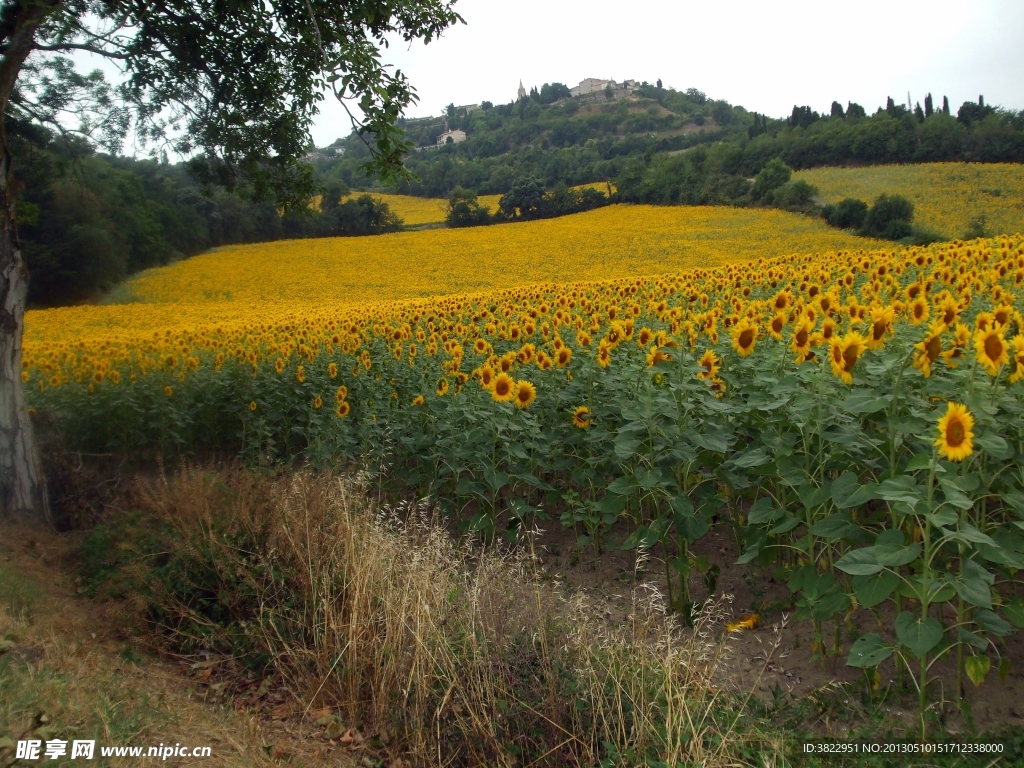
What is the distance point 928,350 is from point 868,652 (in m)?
1.49

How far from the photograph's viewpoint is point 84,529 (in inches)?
287

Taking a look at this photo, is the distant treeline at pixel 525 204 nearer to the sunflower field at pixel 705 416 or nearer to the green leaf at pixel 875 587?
the sunflower field at pixel 705 416

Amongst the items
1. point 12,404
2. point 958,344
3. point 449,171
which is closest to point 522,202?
point 449,171

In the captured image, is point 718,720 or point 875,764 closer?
point 875,764

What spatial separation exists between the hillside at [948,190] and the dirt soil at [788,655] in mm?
21343

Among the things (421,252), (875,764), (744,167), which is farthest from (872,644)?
(744,167)

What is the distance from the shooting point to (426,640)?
12.9 ft

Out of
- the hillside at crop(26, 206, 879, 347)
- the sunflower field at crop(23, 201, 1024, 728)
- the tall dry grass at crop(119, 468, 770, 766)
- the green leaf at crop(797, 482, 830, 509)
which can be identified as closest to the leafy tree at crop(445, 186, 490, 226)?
the hillside at crop(26, 206, 879, 347)

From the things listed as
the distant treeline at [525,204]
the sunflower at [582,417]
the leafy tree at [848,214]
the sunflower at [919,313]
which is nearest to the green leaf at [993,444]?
the sunflower at [919,313]

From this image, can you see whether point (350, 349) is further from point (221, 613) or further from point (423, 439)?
point (221, 613)

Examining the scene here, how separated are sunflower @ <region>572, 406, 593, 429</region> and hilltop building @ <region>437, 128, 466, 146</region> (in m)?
77.0

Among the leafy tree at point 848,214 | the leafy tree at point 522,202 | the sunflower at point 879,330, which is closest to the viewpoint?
the sunflower at point 879,330

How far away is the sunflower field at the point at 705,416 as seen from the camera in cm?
346

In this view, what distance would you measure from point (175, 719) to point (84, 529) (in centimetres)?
445
